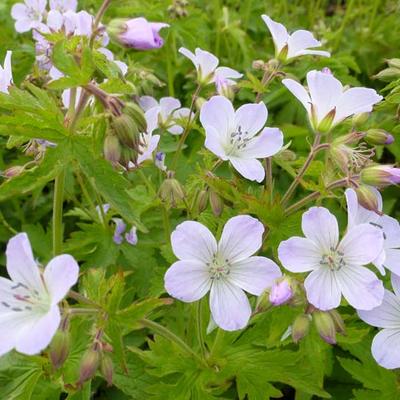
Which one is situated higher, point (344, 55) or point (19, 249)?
point (19, 249)

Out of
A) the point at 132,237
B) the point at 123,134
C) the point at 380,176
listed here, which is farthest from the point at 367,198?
the point at 132,237

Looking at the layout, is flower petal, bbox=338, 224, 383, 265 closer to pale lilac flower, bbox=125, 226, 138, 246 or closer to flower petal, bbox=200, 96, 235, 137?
flower petal, bbox=200, 96, 235, 137

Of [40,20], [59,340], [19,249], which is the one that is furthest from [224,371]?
[40,20]

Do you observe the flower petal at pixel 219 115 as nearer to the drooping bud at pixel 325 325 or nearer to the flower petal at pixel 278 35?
the flower petal at pixel 278 35

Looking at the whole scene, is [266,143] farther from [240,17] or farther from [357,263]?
[240,17]

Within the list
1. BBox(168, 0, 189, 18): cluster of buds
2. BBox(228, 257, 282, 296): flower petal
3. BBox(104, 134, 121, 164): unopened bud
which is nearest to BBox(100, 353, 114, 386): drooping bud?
BBox(228, 257, 282, 296): flower petal

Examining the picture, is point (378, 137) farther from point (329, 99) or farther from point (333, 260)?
point (333, 260)

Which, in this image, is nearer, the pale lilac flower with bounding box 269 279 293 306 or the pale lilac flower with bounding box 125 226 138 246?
the pale lilac flower with bounding box 269 279 293 306

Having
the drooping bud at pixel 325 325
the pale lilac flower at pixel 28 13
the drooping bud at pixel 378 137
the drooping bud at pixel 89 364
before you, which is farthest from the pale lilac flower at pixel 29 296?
the pale lilac flower at pixel 28 13
